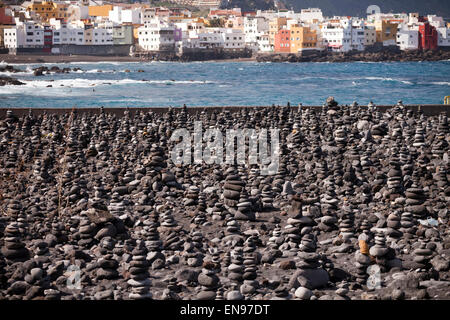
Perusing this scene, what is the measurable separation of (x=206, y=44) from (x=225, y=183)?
116 metres

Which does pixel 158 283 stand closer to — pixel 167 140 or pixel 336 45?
pixel 167 140

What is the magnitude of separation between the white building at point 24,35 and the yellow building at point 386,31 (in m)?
61.1

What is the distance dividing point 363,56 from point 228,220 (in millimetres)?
118503

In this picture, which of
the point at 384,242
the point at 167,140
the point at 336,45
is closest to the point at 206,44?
the point at 336,45

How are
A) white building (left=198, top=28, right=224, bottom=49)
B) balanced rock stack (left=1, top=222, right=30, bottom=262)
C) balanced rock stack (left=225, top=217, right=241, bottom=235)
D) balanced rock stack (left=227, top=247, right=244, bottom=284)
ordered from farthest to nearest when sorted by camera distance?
white building (left=198, top=28, right=224, bottom=49) < balanced rock stack (left=225, top=217, right=241, bottom=235) < balanced rock stack (left=1, top=222, right=30, bottom=262) < balanced rock stack (left=227, top=247, right=244, bottom=284)

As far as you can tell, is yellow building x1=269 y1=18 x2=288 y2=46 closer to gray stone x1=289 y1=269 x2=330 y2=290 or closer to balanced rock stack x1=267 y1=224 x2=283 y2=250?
balanced rock stack x1=267 y1=224 x2=283 y2=250

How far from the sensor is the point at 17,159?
51.2 feet

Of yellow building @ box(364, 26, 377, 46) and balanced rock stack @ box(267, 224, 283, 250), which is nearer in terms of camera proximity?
balanced rock stack @ box(267, 224, 283, 250)

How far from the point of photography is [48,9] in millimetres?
143625

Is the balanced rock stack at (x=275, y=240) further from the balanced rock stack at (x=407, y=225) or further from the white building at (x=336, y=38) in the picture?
the white building at (x=336, y=38)

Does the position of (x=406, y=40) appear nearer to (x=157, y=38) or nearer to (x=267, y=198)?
(x=157, y=38)

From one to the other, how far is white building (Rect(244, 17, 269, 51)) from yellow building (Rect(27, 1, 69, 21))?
37936 millimetres

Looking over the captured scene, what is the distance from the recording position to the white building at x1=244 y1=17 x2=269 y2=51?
132 m

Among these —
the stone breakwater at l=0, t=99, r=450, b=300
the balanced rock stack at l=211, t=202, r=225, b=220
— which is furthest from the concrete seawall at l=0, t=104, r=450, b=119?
the balanced rock stack at l=211, t=202, r=225, b=220
